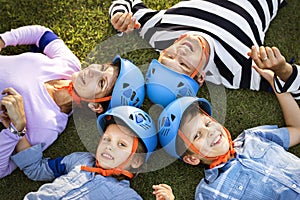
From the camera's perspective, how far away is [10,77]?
1.72 meters

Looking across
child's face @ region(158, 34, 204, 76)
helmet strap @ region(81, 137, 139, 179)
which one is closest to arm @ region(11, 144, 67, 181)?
helmet strap @ region(81, 137, 139, 179)

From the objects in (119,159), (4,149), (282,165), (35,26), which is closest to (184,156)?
(119,159)

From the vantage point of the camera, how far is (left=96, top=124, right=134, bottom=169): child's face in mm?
1662

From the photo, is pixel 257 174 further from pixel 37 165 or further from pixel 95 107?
pixel 37 165

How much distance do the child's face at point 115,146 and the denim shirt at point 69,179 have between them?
0.07 metres

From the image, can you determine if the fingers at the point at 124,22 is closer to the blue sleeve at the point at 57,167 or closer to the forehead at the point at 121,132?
the forehead at the point at 121,132

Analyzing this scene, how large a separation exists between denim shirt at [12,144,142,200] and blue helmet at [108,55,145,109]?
23 centimetres

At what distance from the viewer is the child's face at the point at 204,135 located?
5.61 feet

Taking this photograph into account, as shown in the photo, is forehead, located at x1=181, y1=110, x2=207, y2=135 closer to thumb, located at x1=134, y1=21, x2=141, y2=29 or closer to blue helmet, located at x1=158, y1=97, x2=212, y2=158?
blue helmet, located at x1=158, y1=97, x2=212, y2=158

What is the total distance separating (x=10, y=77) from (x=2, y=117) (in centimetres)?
15

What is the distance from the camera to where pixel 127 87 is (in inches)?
68.8

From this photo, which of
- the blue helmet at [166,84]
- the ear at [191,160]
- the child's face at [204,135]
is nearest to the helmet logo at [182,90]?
the blue helmet at [166,84]

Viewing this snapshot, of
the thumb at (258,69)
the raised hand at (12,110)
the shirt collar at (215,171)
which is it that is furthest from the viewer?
the thumb at (258,69)

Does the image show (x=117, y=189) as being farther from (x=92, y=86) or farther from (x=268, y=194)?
(x=268, y=194)
